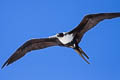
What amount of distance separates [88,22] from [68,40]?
85 centimetres

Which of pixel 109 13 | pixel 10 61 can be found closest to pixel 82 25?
pixel 109 13

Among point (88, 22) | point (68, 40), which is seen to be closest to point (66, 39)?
point (68, 40)

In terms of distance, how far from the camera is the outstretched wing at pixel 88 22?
10.3 m

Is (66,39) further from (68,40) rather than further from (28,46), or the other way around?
(28,46)

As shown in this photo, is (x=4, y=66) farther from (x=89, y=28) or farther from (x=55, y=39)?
(x=89, y=28)

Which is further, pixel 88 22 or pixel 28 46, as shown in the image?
pixel 28 46

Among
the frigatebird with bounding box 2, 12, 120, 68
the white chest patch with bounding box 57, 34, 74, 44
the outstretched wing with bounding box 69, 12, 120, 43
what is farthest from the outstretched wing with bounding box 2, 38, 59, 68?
the outstretched wing with bounding box 69, 12, 120, 43

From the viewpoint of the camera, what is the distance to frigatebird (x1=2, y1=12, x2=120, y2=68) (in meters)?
10.4

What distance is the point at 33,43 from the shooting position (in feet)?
36.9

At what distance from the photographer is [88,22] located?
10617mm

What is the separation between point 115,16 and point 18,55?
3.48 meters

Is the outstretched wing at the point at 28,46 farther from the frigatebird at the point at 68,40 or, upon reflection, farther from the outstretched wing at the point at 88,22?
the outstretched wing at the point at 88,22

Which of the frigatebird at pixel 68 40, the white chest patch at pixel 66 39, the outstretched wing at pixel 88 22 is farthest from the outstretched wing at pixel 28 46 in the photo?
the outstretched wing at pixel 88 22

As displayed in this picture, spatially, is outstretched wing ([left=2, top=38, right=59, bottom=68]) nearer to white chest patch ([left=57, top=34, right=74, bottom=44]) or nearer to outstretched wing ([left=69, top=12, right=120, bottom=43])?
white chest patch ([left=57, top=34, right=74, bottom=44])
